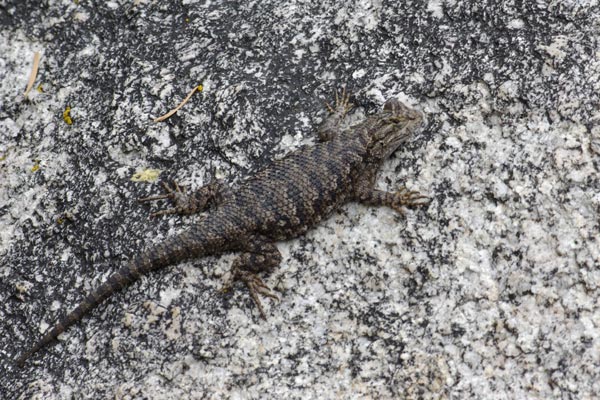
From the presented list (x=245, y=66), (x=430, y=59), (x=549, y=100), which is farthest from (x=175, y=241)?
(x=549, y=100)

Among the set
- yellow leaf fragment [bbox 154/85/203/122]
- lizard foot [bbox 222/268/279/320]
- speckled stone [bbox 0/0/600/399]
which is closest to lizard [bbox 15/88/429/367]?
lizard foot [bbox 222/268/279/320]

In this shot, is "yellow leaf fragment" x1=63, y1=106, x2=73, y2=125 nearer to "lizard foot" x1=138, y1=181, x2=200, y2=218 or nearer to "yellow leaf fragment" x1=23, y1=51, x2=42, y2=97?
"yellow leaf fragment" x1=23, y1=51, x2=42, y2=97

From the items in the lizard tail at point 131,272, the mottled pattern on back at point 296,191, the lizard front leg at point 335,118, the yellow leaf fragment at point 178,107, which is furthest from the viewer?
the yellow leaf fragment at point 178,107

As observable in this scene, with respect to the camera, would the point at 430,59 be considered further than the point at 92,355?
Yes

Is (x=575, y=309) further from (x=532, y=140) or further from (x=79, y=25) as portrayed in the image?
(x=79, y=25)

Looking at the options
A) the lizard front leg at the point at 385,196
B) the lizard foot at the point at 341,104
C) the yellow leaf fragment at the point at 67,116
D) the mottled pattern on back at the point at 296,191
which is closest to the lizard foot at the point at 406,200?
the lizard front leg at the point at 385,196

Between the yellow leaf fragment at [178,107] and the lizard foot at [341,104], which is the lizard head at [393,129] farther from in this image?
the yellow leaf fragment at [178,107]
